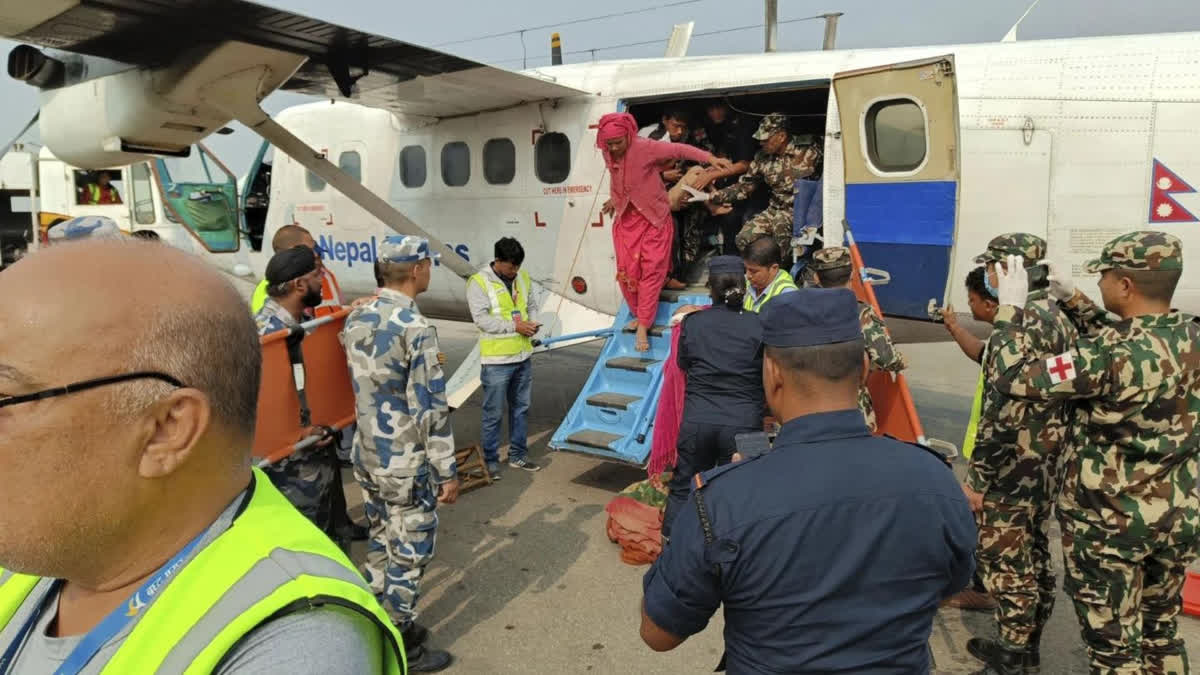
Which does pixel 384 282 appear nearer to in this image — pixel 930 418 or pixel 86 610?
pixel 86 610

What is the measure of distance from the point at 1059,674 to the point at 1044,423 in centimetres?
122

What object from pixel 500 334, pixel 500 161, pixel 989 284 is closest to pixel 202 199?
pixel 500 161

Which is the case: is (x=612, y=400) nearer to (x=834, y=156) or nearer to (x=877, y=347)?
(x=877, y=347)

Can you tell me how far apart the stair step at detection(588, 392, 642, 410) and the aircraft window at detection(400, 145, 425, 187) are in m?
3.86

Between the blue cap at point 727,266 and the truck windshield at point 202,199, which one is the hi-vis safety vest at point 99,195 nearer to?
the truck windshield at point 202,199

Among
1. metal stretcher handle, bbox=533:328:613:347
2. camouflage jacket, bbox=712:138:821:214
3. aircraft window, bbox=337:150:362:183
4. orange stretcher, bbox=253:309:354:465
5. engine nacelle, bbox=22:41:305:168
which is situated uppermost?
engine nacelle, bbox=22:41:305:168


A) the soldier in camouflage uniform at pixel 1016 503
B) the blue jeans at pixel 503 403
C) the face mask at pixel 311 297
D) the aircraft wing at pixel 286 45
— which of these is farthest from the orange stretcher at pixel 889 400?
the aircraft wing at pixel 286 45

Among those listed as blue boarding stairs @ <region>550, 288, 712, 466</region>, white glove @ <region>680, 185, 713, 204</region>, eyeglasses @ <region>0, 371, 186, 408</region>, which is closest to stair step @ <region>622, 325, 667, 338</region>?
blue boarding stairs @ <region>550, 288, 712, 466</region>

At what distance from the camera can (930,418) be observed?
8047mm

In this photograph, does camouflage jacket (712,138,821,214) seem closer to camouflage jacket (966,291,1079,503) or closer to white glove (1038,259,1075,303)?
white glove (1038,259,1075,303)

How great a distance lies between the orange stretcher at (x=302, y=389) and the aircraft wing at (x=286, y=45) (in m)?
2.68

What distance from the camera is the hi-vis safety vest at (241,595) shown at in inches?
36.1

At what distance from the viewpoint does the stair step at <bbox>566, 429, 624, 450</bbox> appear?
5754mm

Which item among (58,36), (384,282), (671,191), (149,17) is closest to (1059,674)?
(384,282)
